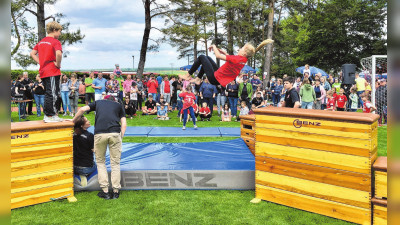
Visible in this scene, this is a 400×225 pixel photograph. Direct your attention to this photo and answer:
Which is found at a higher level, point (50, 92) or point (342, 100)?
point (50, 92)

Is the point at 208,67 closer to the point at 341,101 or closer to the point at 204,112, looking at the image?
the point at 204,112

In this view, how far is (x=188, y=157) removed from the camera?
19.9 ft

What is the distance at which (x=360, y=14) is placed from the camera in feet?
109

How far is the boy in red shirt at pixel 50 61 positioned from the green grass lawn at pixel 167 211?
1.46m

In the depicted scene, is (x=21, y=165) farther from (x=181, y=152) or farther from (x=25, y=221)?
(x=181, y=152)

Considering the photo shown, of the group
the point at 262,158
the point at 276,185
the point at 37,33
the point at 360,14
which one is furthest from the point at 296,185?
the point at 360,14

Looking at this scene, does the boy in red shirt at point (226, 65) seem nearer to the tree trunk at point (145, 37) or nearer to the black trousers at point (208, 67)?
the black trousers at point (208, 67)

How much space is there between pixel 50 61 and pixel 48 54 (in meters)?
0.12

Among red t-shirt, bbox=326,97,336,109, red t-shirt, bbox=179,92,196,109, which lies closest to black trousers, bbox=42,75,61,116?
red t-shirt, bbox=179,92,196,109

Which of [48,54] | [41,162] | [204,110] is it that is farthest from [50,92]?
[204,110]

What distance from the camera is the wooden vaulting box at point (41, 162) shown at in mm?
4660

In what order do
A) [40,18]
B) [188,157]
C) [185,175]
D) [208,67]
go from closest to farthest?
[185,175]
[208,67]
[188,157]
[40,18]

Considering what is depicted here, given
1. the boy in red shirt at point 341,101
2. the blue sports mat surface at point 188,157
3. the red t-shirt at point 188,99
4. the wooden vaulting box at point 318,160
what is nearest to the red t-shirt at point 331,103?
the boy in red shirt at point 341,101

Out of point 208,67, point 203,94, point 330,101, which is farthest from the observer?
point 203,94
